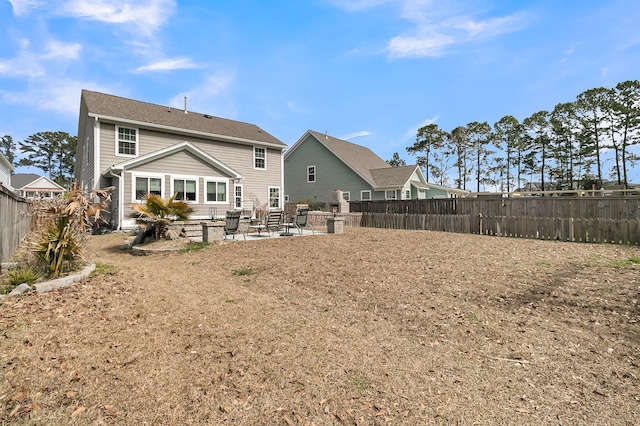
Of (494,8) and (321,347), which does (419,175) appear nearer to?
(494,8)

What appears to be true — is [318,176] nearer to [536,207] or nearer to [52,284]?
[536,207]

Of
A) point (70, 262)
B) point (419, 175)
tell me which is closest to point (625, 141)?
point (419, 175)

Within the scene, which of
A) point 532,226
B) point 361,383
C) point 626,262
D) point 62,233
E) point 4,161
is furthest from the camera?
point 4,161

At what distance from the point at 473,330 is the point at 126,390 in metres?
3.84

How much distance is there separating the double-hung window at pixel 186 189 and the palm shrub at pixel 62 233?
1111 cm

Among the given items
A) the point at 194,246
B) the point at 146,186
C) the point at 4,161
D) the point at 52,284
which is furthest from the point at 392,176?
the point at 4,161

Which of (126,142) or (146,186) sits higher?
(126,142)

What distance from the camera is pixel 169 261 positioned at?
862 centimetres

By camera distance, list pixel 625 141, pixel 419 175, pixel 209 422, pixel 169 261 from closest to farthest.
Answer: pixel 209 422, pixel 169 261, pixel 419 175, pixel 625 141

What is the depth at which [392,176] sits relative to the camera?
27859 millimetres

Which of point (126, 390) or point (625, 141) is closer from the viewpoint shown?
point (126, 390)

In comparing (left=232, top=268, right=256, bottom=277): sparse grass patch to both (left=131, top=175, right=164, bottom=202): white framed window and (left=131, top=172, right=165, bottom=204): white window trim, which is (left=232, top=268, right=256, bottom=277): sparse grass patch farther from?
(left=131, top=172, right=165, bottom=204): white window trim

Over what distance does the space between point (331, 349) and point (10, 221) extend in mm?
8366

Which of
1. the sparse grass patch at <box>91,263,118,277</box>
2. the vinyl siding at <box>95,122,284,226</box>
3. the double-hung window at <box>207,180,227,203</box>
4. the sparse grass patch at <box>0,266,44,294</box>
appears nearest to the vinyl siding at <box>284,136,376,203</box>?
the vinyl siding at <box>95,122,284,226</box>
